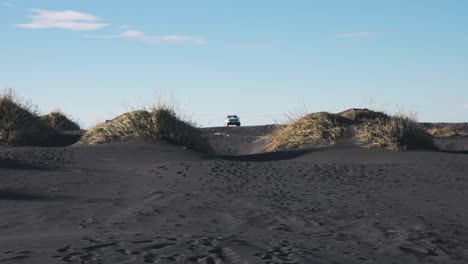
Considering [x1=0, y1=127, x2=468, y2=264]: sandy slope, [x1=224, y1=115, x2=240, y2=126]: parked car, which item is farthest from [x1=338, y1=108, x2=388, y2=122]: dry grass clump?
[x1=224, y1=115, x2=240, y2=126]: parked car

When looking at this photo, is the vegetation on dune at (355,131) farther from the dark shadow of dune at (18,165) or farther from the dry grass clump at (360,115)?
the dark shadow of dune at (18,165)

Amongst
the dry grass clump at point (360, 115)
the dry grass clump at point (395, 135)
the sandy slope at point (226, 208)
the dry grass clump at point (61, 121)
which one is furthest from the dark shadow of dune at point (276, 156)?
the dry grass clump at point (61, 121)

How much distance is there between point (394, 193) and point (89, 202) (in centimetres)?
485

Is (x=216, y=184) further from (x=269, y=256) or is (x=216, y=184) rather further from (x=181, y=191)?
(x=269, y=256)

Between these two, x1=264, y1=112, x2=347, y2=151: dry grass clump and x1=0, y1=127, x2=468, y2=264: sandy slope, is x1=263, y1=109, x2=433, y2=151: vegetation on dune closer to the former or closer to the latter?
x1=264, y1=112, x2=347, y2=151: dry grass clump

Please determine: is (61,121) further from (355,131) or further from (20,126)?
(355,131)

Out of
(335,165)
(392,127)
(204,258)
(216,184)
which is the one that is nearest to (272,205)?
(216,184)

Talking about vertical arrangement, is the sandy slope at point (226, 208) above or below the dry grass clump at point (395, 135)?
below

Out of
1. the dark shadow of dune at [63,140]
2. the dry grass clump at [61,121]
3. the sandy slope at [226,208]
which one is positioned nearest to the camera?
the sandy slope at [226,208]

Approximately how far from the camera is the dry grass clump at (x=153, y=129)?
60.2 ft

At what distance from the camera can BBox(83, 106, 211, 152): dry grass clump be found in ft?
60.2

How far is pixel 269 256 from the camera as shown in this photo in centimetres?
586

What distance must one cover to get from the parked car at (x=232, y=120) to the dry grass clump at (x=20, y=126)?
104 ft

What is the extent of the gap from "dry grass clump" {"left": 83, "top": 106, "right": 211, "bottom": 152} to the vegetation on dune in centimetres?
261
